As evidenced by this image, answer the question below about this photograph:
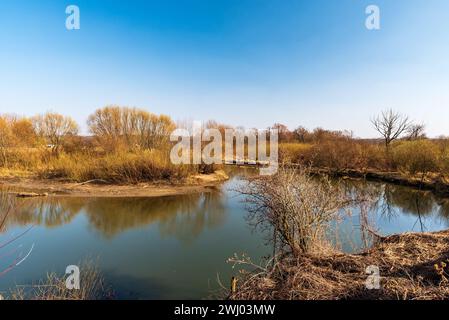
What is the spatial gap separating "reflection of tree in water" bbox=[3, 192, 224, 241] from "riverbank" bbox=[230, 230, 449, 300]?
467 centimetres

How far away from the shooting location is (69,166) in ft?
53.0

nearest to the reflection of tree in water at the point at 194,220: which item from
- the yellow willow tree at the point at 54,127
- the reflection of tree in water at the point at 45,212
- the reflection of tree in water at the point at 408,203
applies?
the reflection of tree in water at the point at 45,212

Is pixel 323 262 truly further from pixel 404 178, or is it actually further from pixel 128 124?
pixel 128 124

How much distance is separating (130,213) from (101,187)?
5751 mm

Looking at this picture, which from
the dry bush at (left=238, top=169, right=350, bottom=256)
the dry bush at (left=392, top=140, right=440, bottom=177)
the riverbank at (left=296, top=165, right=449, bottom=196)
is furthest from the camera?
the dry bush at (left=392, top=140, right=440, bottom=177)

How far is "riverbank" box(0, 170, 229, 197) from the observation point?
43.8 feet

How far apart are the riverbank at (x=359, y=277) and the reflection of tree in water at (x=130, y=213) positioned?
4667mm

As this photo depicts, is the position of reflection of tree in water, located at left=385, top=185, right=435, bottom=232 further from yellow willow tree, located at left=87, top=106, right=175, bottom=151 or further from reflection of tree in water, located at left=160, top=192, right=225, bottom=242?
yellow willow tree, located at left=87, top=106, right=175, bottom=151

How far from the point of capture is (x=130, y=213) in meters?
10.2

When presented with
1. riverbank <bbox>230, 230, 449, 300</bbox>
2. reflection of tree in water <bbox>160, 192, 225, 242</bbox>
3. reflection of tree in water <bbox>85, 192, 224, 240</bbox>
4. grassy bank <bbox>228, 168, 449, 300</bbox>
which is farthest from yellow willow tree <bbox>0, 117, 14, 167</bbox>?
riverbank <bbox>230, 230, 449, 300</bbox>

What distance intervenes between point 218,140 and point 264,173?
1444cm

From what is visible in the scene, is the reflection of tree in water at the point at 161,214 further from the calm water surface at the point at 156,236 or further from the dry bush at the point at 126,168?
the dry bush at the point at 126,168

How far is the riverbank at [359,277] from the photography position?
9.31ft
